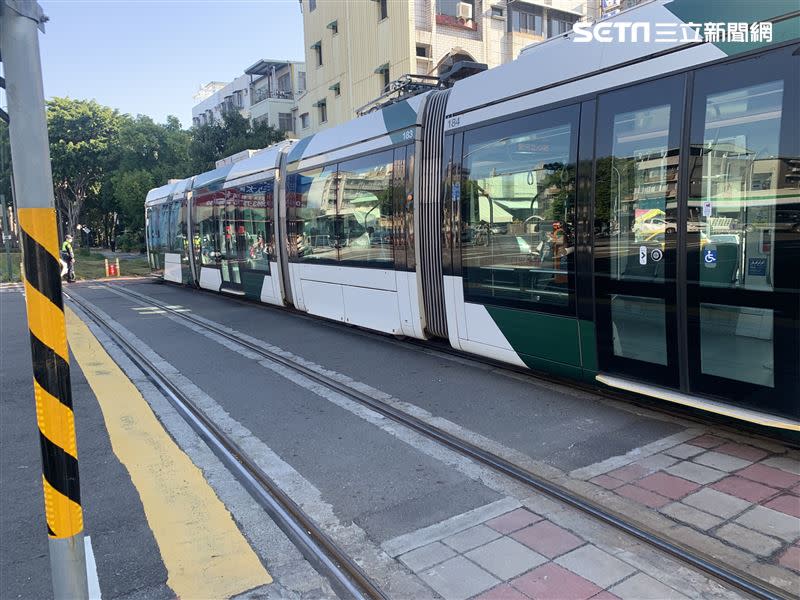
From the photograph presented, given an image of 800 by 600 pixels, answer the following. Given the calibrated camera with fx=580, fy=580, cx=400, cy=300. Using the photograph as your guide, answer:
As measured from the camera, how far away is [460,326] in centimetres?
700

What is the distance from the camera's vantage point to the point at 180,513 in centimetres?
376

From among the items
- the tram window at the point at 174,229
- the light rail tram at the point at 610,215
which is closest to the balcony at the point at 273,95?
the tram window at the point at 174,229

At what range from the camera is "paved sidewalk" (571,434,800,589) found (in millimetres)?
3184

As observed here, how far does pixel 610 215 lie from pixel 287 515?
3.63 m

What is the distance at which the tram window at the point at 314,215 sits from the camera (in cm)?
968

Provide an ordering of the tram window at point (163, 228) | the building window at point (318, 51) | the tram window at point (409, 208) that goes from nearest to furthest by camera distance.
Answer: the tram window at point (409, 208), the tram window at point (163, 228), the building window at point (318, 51)

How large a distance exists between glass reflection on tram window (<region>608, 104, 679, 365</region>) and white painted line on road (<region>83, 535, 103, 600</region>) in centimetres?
417

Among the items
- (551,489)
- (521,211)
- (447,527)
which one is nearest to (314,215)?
(521,211)

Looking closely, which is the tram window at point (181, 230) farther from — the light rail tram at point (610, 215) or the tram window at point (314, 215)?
the light rail tram at point (610, 215)

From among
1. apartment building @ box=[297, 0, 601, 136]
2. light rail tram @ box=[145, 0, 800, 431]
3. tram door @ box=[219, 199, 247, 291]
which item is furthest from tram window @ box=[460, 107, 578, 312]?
apartment building @ box=[297, 0, 601, 136]

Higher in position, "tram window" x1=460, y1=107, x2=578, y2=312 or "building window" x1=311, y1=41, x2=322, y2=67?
"building window" x1=311, y1=41, x2=322, y2=67

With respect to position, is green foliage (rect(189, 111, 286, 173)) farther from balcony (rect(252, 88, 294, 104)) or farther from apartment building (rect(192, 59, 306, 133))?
balcony (rect(252, 88, 294, 104))

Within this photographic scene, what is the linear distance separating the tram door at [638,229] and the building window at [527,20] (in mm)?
29132

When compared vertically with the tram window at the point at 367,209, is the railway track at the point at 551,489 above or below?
below
